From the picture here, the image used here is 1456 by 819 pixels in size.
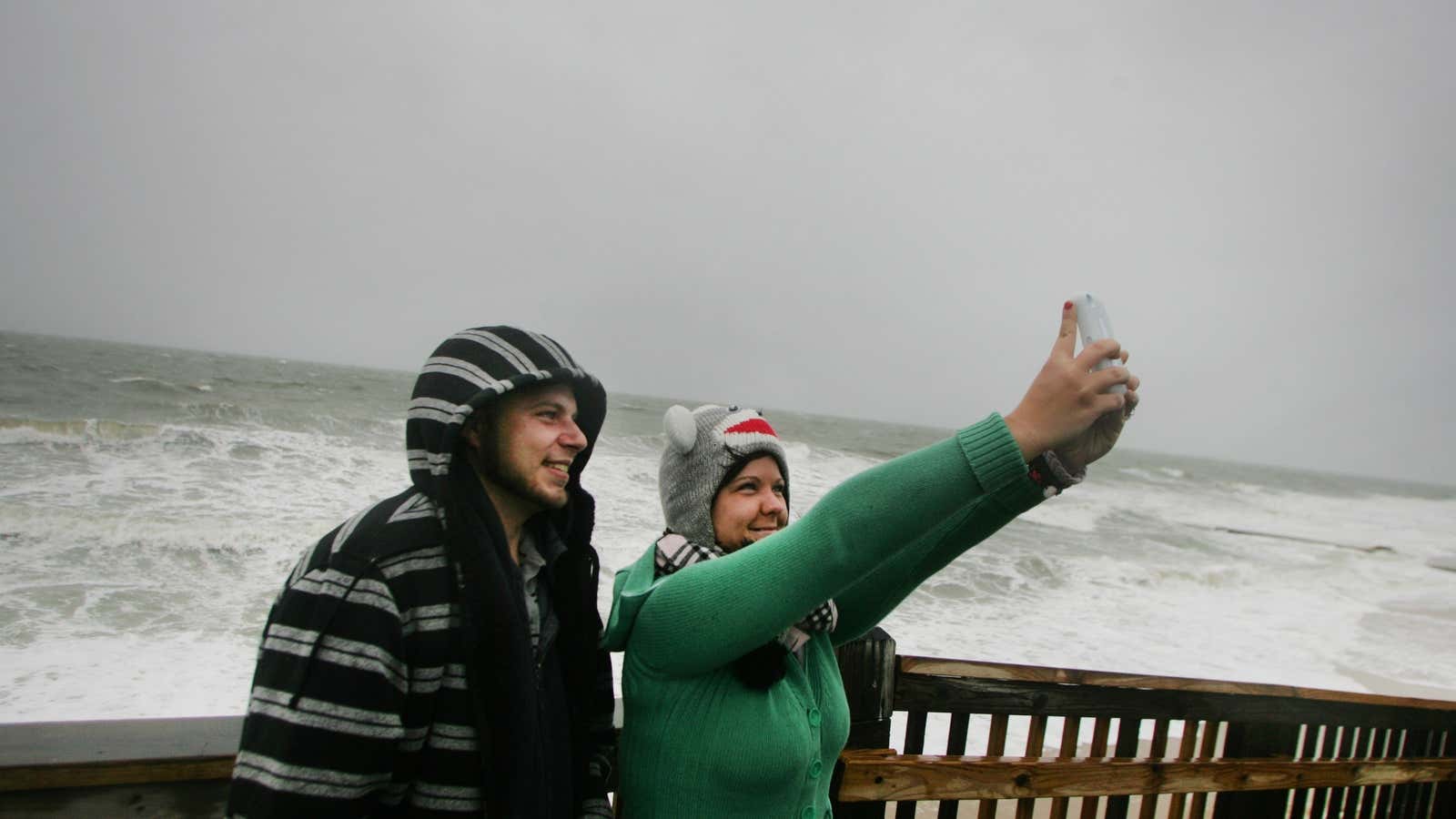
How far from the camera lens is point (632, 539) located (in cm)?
1102

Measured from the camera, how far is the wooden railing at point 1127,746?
5.67ft

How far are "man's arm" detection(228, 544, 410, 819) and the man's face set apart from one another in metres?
0.29

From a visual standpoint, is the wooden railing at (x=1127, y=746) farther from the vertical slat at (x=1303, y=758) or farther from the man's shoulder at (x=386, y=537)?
the man's shoulder at (x=386, y=537)

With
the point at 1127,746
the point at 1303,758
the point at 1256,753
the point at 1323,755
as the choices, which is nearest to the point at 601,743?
the point at 1127,746

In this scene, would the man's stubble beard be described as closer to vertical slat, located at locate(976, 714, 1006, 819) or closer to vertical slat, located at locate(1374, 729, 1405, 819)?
vertical slat, located at locate(976, 714, 1006, 819)

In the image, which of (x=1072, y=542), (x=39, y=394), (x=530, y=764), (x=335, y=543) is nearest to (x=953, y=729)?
(x=530, y=764)

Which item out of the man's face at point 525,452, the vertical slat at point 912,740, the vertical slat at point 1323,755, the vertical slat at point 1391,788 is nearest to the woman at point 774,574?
the man's face at point 525,452

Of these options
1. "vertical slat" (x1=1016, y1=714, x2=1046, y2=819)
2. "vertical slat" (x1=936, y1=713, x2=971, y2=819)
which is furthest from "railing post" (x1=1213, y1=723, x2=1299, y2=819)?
"vertical slat" (x1=936, y1=713, x2=971, y2=819)

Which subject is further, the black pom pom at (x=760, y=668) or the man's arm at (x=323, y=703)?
the black pom pom at (x=760, y=668)

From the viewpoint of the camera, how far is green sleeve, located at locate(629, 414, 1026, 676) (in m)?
0.88

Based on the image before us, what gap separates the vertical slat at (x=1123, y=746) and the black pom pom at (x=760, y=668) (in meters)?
1.36

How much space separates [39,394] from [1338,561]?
113ft

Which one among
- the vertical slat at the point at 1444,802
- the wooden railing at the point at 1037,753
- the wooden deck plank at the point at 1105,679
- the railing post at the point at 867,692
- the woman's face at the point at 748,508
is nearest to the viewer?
the wooden railing at the point at 1037,753

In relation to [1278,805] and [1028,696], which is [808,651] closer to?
[1028,696]
